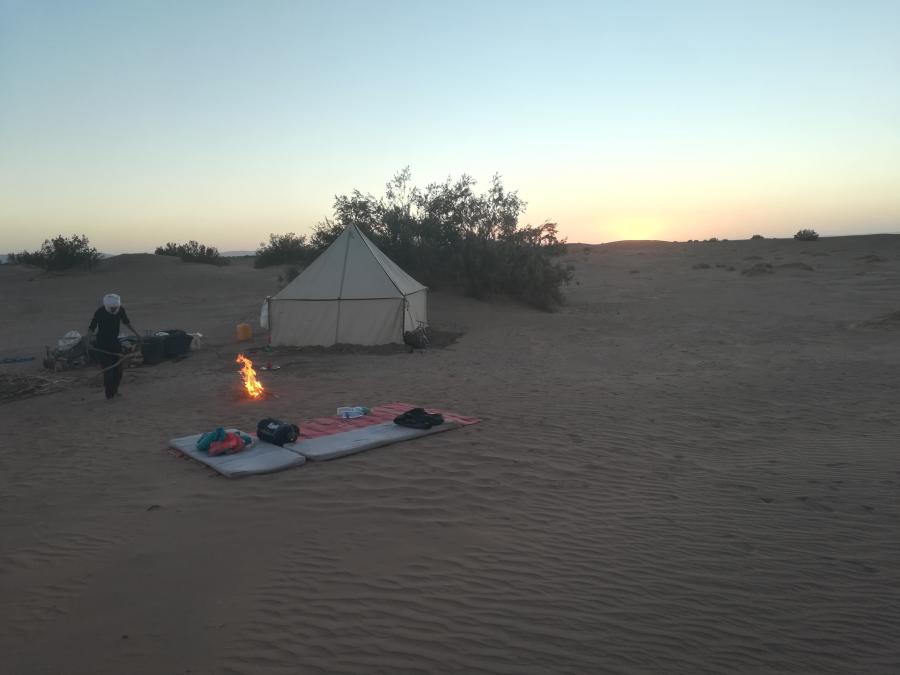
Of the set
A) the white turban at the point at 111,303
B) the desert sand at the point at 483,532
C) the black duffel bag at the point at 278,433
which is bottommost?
the desert sand at the point at 483,532

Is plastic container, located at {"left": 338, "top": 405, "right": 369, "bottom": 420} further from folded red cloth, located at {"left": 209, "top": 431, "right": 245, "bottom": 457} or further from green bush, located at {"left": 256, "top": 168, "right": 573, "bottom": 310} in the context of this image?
green bush, located at {"left": 256, "top": 168, "right": 573, "bottom": 310}

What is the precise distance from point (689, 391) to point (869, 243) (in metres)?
45.0

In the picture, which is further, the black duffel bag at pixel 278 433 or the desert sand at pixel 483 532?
the black duffel bag at pixel 278 433

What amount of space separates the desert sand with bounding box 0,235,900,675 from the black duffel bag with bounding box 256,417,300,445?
759mm

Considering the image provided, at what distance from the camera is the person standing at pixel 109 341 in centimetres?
895

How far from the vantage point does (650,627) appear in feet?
10.5

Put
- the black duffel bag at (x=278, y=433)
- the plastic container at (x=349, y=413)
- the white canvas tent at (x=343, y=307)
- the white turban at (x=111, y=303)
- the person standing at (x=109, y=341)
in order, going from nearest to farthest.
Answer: the black duffel bag at (x=278, y=433), the plastic container at (x=349, y=413), the white turban at (x=111, y=303), the person standing at (x=109, y=341), the white canvas tent at (x=343, y=307)

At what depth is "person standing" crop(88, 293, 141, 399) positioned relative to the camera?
29.4 ft

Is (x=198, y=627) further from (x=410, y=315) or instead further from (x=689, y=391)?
(x=410, y=315)

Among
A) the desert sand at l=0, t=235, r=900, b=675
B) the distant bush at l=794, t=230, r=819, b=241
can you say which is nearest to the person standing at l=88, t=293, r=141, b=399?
the desert sand at l=0, t=235, r=900, b=675

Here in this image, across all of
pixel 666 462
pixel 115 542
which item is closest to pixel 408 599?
pixel 115 542

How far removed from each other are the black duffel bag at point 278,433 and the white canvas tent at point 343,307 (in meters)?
7.27

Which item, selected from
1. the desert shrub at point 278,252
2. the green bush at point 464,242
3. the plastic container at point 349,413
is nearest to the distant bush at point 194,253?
the desert shrub at point 278,252

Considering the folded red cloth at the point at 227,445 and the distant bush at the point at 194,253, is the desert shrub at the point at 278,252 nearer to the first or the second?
the distant bush at the point at 194,253
